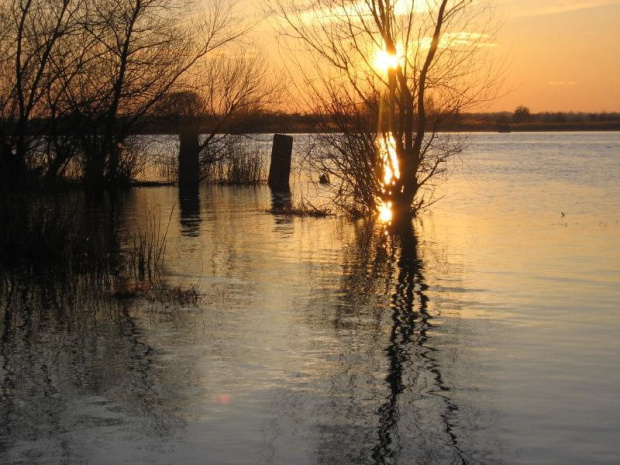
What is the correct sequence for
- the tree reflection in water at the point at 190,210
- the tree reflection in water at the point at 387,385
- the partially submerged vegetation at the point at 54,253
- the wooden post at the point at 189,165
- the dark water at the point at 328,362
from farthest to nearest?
the wooden post at the point at 189,165 → the tree reflection in water at the point at 190,210 → the partially submerged vegetation at the point at 54,253 → the dark water at the point at 328,362 → the tree reflection in water at the point at 387,385

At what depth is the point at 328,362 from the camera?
7.55m

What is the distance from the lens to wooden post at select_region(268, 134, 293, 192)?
106 ft

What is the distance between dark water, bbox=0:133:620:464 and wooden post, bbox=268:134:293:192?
1747cm

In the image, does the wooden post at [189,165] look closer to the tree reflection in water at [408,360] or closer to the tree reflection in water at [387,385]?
the tree reflection in water at [408,360]

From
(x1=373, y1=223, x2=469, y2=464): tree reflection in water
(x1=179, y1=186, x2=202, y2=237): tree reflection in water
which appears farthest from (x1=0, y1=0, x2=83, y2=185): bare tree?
(x1=373, y1=223, x2=469, y2=464): tree reflection in water

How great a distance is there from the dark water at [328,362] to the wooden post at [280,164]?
17.5m

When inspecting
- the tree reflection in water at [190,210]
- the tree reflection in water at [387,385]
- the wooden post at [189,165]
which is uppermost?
the wooden post at [189,165]

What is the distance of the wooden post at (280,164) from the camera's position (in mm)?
32281

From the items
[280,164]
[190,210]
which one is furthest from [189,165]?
[190,210]

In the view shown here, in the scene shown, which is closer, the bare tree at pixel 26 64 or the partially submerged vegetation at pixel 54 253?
the partially submerged vegetation at pixel 54 253

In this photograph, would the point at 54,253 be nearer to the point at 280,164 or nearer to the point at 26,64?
the point at 26,64

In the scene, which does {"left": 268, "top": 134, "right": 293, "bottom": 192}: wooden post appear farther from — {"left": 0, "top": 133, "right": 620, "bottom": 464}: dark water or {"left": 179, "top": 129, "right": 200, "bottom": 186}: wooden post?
{"left": 0, "top": 133, "right": 620, "bottom": 464}: dark water

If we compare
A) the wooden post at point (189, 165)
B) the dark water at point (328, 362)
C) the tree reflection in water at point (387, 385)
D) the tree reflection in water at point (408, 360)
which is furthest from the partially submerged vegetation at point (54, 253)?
the wooden post at point (189, 165)

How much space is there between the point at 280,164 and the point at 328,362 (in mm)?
25369
